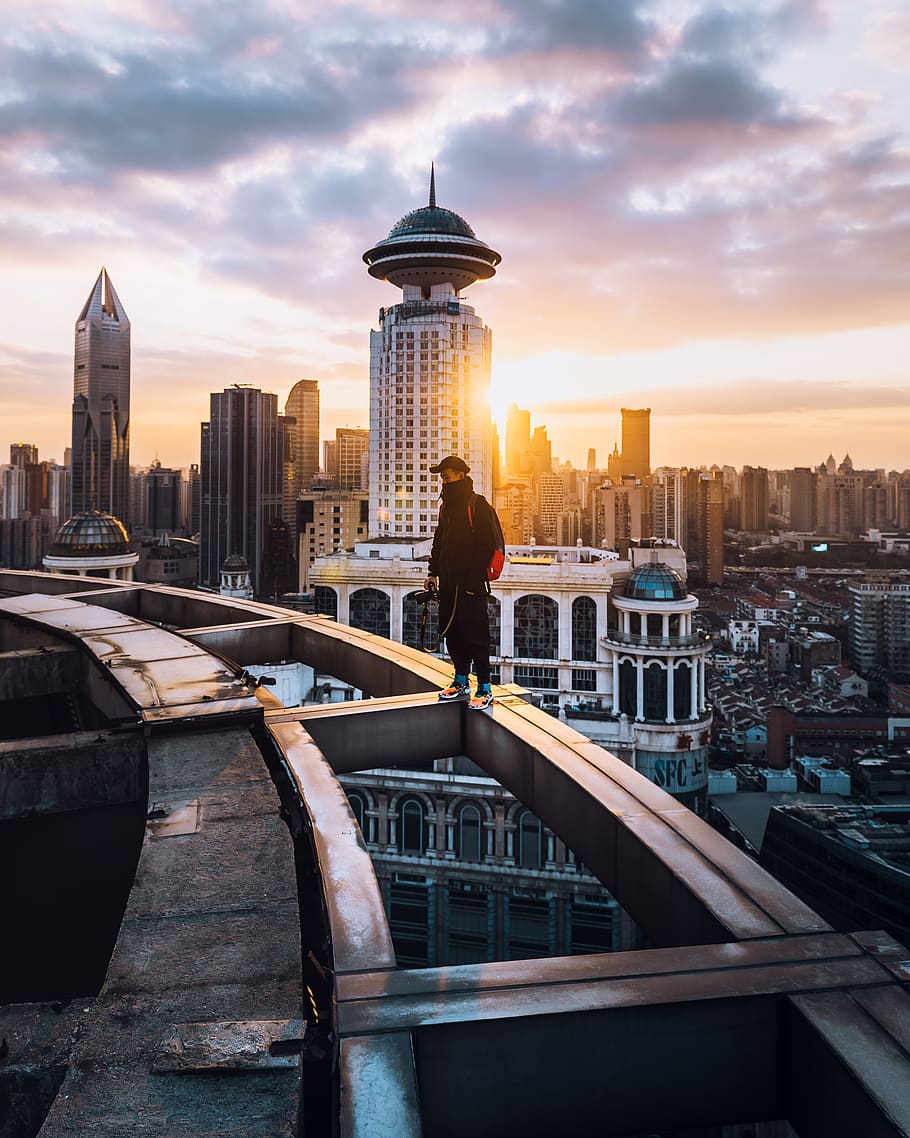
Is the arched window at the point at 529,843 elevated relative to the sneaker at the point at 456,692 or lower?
lower

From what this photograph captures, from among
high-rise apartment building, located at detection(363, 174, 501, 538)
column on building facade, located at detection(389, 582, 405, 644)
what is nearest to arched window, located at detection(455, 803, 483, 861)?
column on building facade, located at detection(389, 582, 405, 644)

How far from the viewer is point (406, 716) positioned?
6.91 m

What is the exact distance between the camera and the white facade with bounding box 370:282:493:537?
362 ft

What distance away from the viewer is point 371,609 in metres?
56.2

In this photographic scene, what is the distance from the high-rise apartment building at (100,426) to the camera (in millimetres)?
164375

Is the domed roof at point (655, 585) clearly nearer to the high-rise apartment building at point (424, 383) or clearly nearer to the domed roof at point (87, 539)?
the domed roof at point (87, 539)

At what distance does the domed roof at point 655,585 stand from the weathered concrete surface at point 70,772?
44177mm

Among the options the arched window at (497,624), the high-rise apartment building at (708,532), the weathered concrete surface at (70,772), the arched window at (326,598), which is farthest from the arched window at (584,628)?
the high-rise apartment building at (708,532)

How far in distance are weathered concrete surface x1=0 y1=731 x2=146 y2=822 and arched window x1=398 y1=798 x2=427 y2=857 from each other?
1599 inches

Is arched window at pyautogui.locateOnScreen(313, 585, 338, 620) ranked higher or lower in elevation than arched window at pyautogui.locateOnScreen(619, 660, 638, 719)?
higher

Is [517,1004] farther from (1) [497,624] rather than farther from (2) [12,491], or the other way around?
(2) [12,491]

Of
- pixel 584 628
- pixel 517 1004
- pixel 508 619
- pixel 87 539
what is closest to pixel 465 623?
pixel 517 1004

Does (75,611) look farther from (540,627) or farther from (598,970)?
(540,627)

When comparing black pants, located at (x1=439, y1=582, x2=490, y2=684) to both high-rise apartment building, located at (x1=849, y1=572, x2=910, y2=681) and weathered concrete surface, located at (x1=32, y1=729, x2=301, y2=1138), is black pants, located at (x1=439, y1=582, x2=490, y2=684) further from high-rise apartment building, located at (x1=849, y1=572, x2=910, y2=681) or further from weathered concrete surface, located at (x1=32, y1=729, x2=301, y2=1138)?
high-rise apartment building, located at (x1=849, y1=572, x2=910, y2=681)
